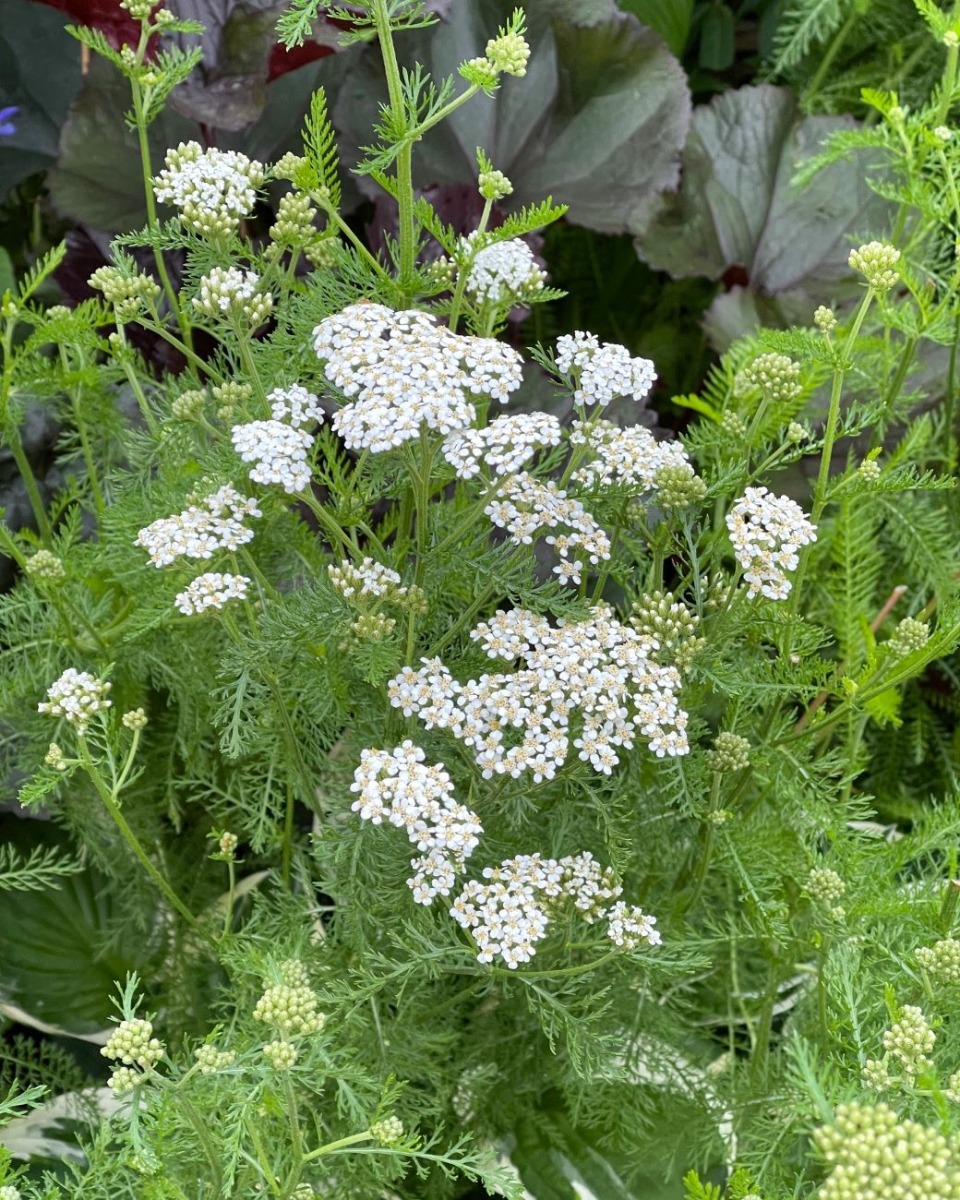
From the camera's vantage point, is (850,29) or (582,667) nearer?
(582,667)

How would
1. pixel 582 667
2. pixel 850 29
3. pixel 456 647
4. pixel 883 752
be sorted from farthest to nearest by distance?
pixel 850 29 < pixel 883 752 < pixel 456 647 < pixel 582 667

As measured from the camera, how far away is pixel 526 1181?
0.90 m

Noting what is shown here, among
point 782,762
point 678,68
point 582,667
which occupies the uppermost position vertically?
point 678,68

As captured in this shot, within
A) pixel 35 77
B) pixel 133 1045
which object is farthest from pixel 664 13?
pixel 133 1045

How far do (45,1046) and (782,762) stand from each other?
0.70m

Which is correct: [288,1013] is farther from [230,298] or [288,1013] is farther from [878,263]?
[878,263]

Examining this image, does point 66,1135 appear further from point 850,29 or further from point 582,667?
point 850,29

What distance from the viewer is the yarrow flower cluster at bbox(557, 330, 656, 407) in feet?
2.13

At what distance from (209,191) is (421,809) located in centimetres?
36

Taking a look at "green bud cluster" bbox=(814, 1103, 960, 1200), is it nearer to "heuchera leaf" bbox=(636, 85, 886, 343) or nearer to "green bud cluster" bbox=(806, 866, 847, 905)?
"green bud cluster" bbox=(806, 866, 847, 905)

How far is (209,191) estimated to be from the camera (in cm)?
63

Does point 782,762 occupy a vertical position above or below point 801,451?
below

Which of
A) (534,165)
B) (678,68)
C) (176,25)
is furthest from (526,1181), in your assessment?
(678,68)

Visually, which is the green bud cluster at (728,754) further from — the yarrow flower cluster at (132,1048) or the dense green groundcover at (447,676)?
the yarrow flower cluster at (132,1048)
